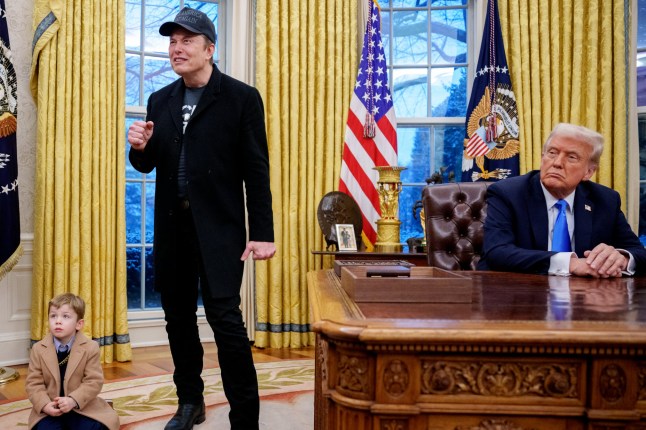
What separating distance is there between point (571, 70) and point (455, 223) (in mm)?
2347

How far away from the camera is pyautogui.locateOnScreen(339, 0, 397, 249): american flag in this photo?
440cm

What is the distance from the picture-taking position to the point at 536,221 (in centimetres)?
218

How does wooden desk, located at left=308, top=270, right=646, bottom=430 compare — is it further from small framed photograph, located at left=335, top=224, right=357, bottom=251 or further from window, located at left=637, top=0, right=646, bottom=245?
window, located at left=637, top=0, right=646, bottom=245

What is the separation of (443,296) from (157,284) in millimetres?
1552

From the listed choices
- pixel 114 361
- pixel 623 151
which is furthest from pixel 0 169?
pixel 623 151

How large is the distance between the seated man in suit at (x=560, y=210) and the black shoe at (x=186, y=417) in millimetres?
1309

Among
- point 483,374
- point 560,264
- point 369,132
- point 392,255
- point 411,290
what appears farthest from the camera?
point 369,132

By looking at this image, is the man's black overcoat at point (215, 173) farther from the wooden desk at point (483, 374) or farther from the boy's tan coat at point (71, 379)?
the wooden desk at point (483, 374)

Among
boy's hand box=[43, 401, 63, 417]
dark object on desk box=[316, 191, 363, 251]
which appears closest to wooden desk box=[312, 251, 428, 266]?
dark object on desk box=[316, 191, 363, 251]

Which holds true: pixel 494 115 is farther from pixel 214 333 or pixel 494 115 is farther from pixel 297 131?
pixel 214 333

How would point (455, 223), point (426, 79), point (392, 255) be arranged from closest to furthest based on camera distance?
point (455, 223)
point (392, 255)
point (426, 79)

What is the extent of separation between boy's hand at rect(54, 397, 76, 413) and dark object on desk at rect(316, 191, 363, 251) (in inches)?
90.0

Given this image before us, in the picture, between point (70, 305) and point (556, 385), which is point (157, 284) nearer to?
point (70, 305)

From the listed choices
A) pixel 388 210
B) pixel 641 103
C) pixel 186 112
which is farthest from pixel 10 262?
pixel 641 103
